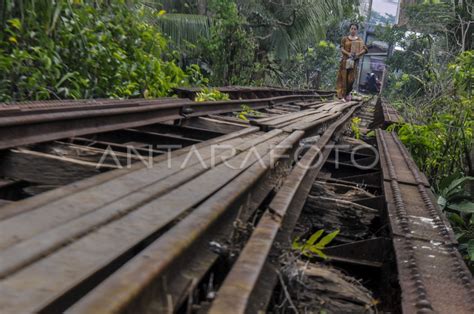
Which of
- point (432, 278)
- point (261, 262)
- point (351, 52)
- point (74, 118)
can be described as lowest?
point (432, 278)

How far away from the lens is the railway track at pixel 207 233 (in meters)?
1.25

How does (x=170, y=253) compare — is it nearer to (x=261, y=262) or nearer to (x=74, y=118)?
(x=261, y=262)

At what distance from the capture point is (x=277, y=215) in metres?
1.98

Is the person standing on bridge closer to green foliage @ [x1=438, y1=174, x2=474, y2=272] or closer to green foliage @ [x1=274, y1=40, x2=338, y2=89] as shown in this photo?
green foliage @ [x1=438, y1=174, x2=474, y2=272]

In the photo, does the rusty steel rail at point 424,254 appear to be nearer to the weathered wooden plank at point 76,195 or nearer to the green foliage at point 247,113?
the weathered wooden plank at point 76,195

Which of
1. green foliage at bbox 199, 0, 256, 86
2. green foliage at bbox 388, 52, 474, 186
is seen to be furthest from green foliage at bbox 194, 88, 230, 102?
green foliage at bbox 199, 0, 256, 86

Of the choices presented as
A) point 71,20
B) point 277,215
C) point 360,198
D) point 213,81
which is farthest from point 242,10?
point 277,215

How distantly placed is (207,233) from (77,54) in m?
4.72

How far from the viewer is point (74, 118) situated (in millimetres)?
3168

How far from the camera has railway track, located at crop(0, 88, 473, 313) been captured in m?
1.25

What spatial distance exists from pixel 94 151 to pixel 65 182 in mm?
427

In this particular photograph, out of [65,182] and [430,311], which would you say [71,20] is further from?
[430,311]

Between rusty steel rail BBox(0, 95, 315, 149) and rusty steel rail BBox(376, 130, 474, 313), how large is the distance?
74.6 inches

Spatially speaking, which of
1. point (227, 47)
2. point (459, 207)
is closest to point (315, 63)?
point (227, 47)
